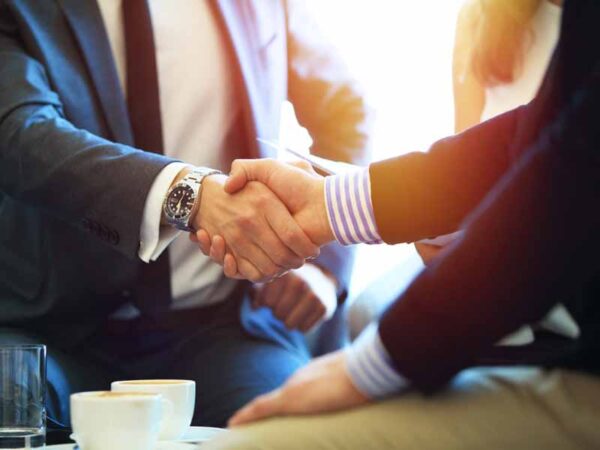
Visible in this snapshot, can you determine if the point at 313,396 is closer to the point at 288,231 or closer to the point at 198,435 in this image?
the point at 198,435

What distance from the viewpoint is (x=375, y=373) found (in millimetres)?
515

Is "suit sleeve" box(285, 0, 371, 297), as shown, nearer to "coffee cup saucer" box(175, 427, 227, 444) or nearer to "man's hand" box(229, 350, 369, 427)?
"coffee cup saucer" box(175, 427, 227, 444)

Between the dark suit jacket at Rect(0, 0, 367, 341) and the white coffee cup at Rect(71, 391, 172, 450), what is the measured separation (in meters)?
0.53

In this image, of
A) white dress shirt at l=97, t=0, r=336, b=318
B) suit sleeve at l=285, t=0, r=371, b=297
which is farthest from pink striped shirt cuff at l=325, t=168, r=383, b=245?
suit sleeve at l=285, t=0, r=371, b=297

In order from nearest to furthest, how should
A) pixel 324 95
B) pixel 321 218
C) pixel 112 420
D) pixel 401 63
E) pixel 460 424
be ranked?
pixel 460 424 < pixel 112 420 < pixel 321 218 < pixel 324 95 < pixel 401 63

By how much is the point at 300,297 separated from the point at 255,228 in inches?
13.8

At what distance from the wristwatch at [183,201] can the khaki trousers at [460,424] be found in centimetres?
78

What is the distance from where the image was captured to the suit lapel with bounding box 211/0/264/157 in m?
1.58

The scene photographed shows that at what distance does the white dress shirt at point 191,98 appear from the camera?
1.58 m

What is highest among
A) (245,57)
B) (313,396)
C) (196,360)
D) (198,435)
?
(245,57)

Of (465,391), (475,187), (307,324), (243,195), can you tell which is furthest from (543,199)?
(307,324)

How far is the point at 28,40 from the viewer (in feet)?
4.93

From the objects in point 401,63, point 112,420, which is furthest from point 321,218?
point 401,63

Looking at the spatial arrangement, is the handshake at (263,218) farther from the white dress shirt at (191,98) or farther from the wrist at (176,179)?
the white dress shirt at (191,98)
